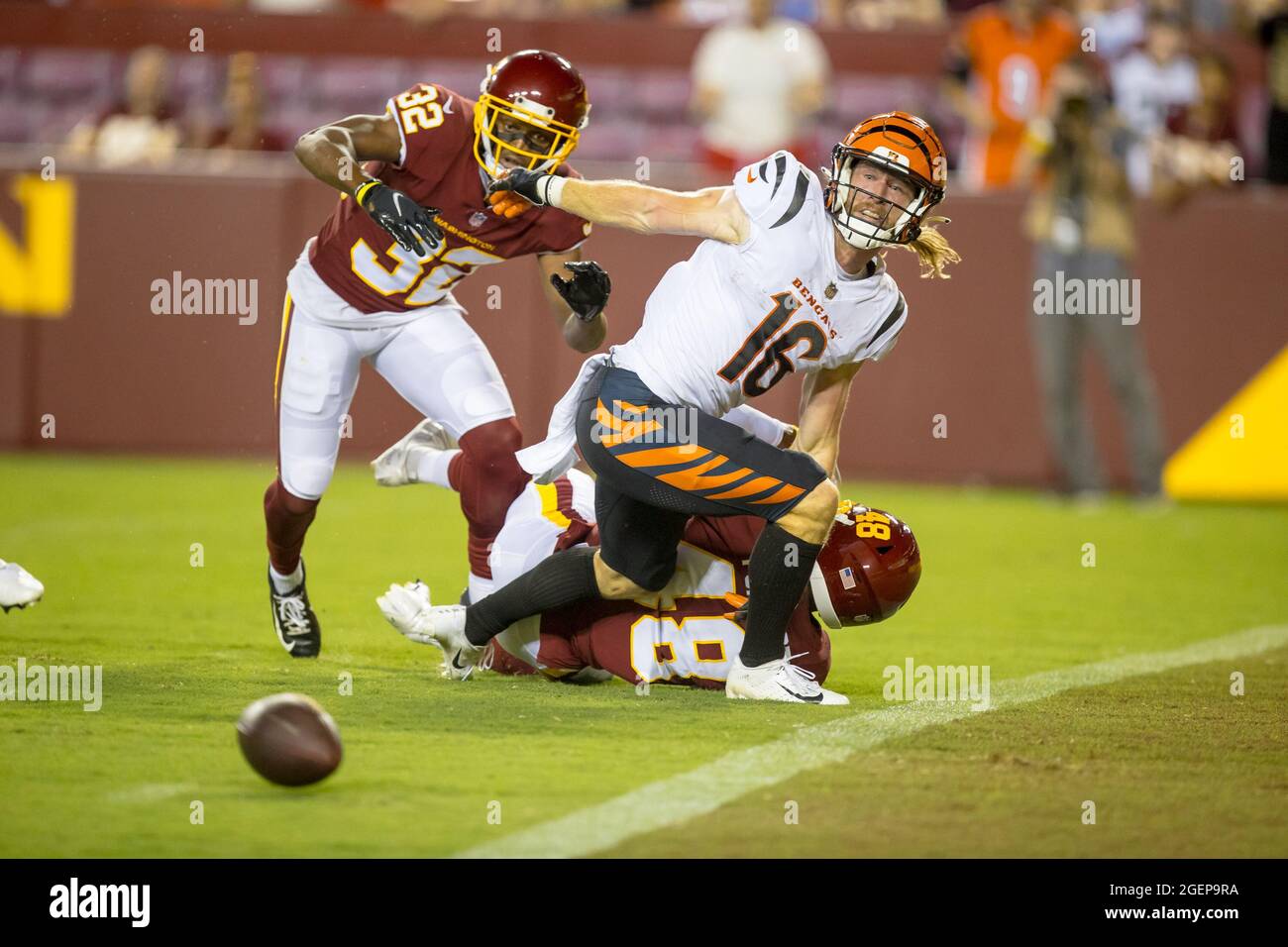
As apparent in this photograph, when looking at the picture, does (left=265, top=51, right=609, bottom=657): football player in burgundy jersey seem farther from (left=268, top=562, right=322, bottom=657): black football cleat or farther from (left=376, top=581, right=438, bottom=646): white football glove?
(left=376, top=581, right=438, bottom=646): white football glove

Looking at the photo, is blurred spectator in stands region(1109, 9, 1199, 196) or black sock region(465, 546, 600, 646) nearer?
black sock region(465, 546, 600, 646)

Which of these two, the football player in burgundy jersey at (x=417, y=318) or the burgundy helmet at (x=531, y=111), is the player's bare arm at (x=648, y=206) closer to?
the burgundy helmet at (x=531, y=111)

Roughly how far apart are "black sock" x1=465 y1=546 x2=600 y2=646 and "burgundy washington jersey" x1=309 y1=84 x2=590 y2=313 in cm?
117

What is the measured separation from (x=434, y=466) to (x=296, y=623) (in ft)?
2.32

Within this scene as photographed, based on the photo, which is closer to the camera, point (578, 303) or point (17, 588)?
point (17, 588)

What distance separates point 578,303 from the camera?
557 centimetres

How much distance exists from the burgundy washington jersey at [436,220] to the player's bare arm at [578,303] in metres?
0.06

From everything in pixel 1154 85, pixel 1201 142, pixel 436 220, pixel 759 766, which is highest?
pixel 1154 85

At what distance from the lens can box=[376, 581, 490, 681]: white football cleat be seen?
218 inches

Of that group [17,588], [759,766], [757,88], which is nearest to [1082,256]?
[757,88]

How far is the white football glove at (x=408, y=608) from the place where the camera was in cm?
563

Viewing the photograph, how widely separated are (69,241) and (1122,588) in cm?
661

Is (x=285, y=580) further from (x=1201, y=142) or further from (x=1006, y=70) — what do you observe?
(x=1201, y=142)

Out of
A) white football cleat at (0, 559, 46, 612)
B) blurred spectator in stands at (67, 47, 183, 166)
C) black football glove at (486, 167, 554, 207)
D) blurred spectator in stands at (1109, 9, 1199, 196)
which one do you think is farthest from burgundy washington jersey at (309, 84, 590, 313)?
blurred spectator in stands at (1109, 9, 1199, 196)
